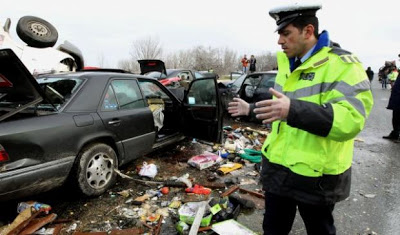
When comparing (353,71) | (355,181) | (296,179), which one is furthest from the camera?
(355,181)

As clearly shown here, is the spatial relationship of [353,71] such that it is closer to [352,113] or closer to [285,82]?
[352,113]

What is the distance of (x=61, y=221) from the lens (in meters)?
2.85

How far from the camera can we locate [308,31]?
5.10ft

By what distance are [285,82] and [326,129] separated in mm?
468

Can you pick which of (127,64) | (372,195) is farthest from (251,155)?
(127,64)

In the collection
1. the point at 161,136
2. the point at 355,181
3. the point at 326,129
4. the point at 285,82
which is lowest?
the point at 355,181

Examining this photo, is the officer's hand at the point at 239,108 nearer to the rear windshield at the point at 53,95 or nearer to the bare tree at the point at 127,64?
the rear windshield at the point at 53,95

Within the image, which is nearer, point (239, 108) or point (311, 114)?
point (311, 114)

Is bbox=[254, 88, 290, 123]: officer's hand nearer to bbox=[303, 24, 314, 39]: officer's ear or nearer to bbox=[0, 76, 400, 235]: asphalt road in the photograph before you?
bbox=[303, 24, 314, 39]: officer's ear

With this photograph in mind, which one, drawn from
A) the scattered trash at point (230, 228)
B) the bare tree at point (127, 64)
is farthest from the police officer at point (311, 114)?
the bare tree at point (127, 64)

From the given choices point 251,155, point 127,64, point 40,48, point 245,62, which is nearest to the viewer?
point 251,155

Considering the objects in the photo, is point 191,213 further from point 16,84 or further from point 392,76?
point 392,76

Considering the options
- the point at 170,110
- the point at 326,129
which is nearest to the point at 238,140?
the point at 170,110

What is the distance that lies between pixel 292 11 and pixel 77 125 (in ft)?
8.10
